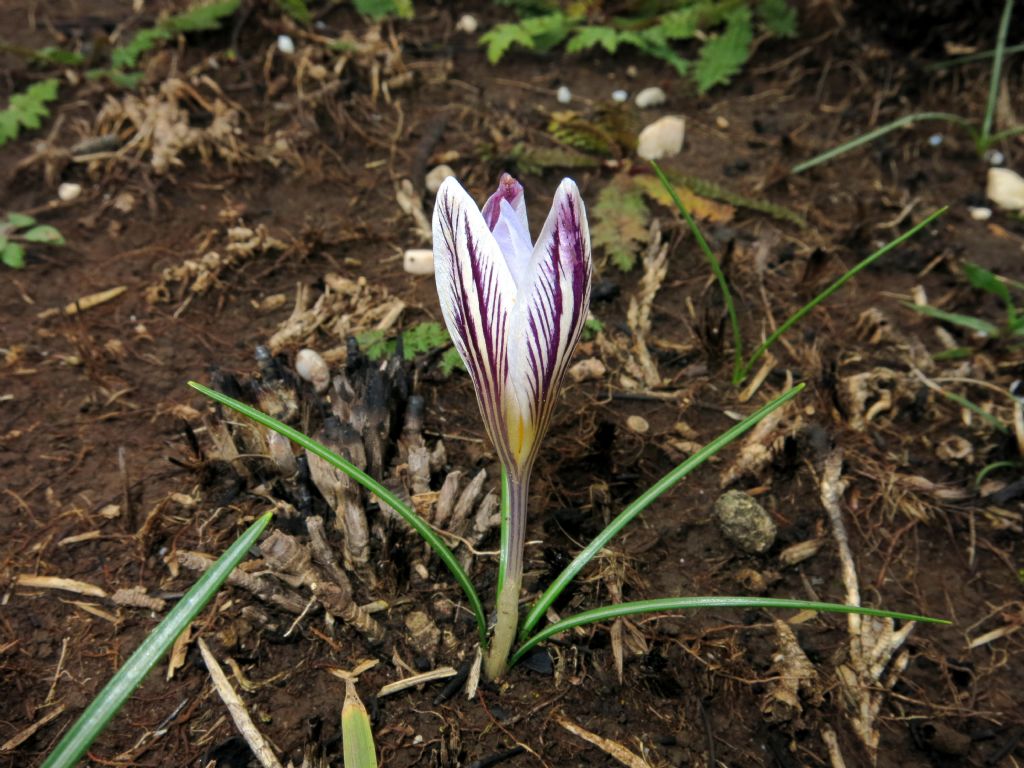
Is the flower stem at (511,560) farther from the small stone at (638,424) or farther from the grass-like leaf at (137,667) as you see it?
the small stone at (638,424)

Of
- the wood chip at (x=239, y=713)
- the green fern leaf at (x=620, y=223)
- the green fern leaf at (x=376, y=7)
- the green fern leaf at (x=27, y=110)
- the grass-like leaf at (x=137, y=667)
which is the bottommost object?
the wood chip at (x=239, y=713)

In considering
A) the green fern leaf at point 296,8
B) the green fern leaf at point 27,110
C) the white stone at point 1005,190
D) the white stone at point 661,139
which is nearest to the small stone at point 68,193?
the green fern leaf at point 27,110

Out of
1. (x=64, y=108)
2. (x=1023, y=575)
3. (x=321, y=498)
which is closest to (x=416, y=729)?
(x=321, y=498)

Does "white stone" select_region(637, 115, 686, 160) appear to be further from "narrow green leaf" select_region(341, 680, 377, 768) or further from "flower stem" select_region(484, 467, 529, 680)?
"narrow green leaf" select_region(341, 680, 377, 768)

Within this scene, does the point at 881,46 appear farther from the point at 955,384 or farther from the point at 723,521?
the point at 723,521

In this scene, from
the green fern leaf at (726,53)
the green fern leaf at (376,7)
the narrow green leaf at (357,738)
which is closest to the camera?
the narrow green leaf at (357,738)

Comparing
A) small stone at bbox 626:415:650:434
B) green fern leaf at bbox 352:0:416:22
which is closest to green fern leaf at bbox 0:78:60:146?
green fern leaf at bbox 352:0:416:22

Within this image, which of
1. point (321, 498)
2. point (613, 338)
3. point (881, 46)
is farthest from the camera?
point (881, 46)
